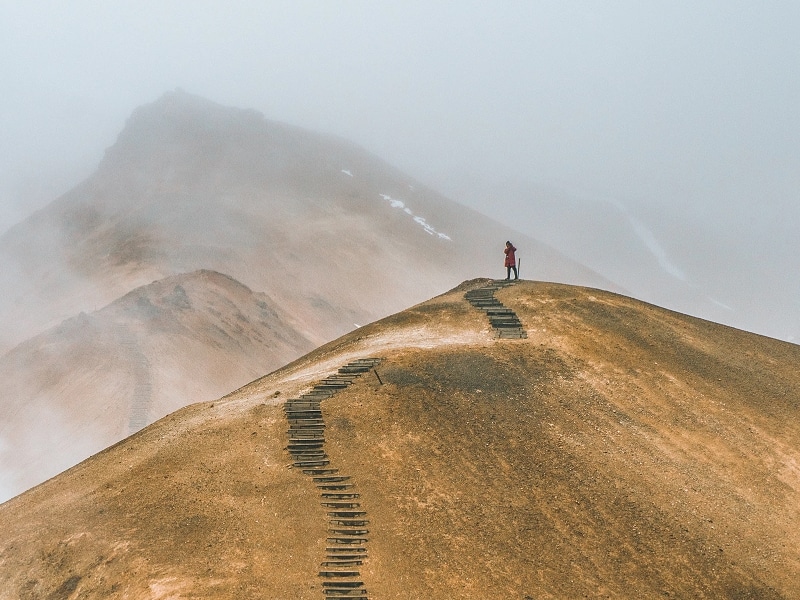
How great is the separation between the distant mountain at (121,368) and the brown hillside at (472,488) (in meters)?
24.6

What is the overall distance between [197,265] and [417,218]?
64.2 metres

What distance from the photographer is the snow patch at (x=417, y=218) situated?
5635 inches

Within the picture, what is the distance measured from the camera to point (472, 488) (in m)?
21.0

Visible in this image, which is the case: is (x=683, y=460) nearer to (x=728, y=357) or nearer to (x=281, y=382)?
(x=728, y=357)

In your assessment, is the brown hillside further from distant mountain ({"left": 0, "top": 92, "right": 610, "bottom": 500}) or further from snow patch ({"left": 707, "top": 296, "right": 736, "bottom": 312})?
snow patch ({"left": 707, "top": 296, "right": 736, "bottom": 312})

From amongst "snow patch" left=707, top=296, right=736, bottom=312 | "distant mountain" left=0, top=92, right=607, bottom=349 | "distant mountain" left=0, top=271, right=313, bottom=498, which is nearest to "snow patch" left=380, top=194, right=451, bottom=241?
"distant mountain" left=0, top=92, right=607, bottom=349

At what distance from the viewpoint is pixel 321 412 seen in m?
24.2

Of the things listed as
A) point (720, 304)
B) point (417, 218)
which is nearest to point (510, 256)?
point (417, 218)

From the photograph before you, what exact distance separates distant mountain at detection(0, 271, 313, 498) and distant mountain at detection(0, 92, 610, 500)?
0.17m

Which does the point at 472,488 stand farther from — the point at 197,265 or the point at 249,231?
the point at 249,231

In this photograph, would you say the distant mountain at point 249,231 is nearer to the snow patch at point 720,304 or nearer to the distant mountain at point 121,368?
the distant mountain at point 121,368

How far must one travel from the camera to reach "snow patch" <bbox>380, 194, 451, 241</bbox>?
143 m

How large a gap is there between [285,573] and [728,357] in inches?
951

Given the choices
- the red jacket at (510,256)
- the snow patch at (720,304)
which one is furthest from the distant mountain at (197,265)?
the snow patch at (720,304)
